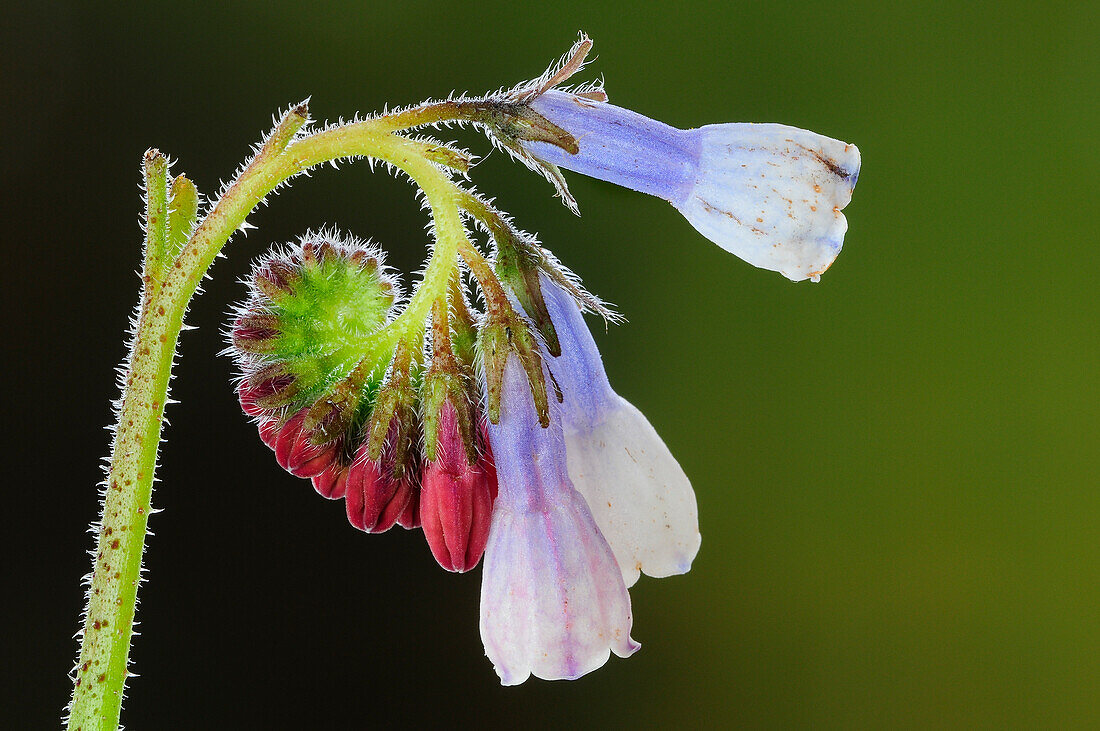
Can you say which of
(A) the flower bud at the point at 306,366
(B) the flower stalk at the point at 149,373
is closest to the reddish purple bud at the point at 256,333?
(A) the flower bud at the point at 306,366

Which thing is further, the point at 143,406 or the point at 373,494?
the point at 373,494

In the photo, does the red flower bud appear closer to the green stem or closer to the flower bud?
the flower bud

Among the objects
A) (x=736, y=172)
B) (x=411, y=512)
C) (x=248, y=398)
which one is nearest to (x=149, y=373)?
(x=248, y=398)

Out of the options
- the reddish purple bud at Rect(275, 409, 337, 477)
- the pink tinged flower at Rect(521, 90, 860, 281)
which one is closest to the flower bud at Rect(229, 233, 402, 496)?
the reddish purple bud at Rect(275, 409, 337, 477)

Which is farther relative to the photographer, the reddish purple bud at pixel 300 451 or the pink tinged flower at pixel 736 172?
the reddish purple bud at pixel 300 451

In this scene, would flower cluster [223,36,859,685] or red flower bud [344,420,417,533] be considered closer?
flower cluster [223,36,859,685]

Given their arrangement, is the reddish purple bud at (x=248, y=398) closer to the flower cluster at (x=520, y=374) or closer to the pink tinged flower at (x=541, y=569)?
the flower cluster at (x=520, y=374)

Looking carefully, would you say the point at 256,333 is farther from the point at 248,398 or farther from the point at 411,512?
the point at 411,512
